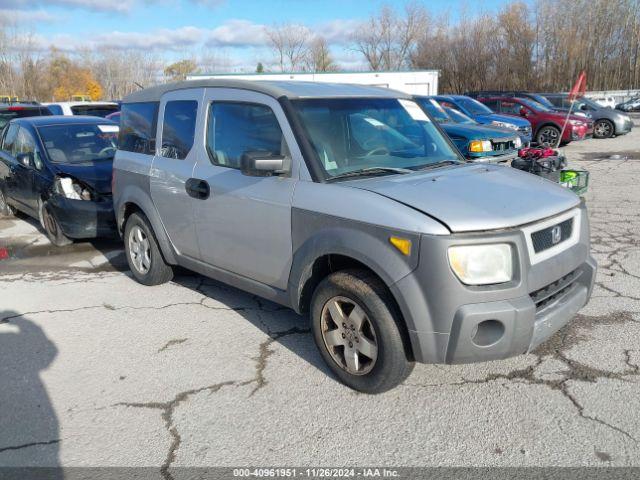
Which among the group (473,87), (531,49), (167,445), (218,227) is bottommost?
(167,445)

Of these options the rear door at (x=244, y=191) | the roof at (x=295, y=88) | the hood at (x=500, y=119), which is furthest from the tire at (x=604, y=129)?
the rear door at (x=244, y=191)

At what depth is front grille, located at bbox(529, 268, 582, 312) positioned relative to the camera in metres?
3.13

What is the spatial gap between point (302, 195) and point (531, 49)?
2279 inches

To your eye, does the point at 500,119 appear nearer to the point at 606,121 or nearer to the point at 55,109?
the point at 606,121

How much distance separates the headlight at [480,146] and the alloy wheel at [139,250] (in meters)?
6.57

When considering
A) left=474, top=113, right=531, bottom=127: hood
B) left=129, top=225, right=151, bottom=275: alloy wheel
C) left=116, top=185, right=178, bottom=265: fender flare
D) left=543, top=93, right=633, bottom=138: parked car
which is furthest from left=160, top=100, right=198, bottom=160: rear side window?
left=543, top=93, right=633, bottom=138: parked car

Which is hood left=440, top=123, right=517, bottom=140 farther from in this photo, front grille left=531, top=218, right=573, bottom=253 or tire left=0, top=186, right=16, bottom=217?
tire left=0, top=186, right=16, bottom=217

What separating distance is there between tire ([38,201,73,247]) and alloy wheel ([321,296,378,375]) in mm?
4859

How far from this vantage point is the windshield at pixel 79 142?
24.6 feet

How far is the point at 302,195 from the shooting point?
3553 mm

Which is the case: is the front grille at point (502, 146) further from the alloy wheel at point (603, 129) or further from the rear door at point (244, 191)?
the alloy wheel at point (603, 129)

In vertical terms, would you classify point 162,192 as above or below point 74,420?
above

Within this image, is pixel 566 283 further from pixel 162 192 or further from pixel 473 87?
pixel 473 87

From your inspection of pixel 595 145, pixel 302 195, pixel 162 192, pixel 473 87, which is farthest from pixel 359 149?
pixel 473 87
